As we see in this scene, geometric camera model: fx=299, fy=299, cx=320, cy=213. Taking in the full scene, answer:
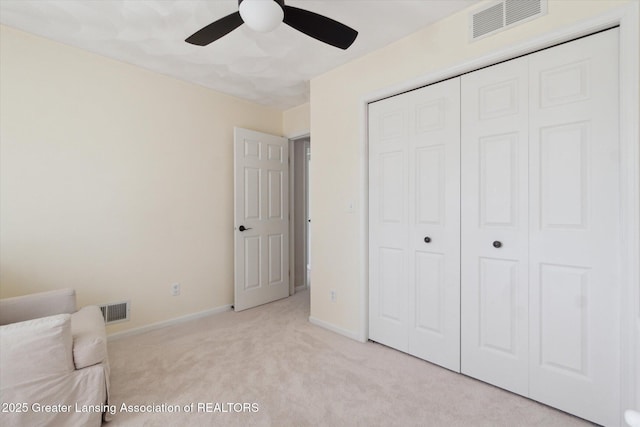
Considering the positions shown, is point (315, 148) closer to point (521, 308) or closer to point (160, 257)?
point (160, 257)

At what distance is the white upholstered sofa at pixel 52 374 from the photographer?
1400 mm

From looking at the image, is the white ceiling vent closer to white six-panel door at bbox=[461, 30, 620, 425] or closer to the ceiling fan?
white six-panel door at bbox=[461, 30, 620, 425]

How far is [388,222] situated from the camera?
253cm

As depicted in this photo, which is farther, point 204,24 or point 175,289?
point 175,289

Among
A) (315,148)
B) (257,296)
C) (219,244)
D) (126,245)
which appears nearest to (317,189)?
(315,148)

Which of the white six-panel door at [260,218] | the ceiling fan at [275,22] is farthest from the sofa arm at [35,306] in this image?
the ceiling fan at [275,22]

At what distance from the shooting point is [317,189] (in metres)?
3.07

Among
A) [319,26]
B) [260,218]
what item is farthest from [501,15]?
[260,218]

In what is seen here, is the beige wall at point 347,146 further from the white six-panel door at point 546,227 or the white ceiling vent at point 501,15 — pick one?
the white six-panel door at point 546,227

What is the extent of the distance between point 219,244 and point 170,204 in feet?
2.33

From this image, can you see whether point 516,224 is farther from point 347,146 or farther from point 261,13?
point 261,13

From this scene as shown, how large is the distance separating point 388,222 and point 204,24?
2.05 meters

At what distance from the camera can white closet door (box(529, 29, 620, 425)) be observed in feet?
5.14

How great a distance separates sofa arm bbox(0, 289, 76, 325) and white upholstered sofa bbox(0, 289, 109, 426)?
0.44 m
